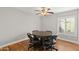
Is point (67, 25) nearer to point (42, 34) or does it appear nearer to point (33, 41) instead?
point (42, 34)

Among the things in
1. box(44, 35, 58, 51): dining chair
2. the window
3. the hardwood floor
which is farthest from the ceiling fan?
the hardwood floor

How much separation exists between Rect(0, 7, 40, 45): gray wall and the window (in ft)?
1.29

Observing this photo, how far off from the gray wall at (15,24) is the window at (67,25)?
1.29ft

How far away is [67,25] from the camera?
1528 mm

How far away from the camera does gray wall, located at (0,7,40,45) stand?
1387 mm

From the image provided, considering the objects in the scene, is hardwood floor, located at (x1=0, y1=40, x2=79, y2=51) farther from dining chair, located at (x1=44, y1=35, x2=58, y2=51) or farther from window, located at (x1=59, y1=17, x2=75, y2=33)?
window, located at (x1=59, y1=17, x2=75, y2=33)

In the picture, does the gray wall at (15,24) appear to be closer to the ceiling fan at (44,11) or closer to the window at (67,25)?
the ceiling fan at (44,11)

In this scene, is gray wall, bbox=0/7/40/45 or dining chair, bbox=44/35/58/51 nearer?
gray wall, bbox=0/7/40/45

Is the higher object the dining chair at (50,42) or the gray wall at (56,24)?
the gray wall at (56,24)

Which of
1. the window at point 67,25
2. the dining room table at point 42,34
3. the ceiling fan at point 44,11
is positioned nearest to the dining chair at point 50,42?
the dining room table at point 42,34

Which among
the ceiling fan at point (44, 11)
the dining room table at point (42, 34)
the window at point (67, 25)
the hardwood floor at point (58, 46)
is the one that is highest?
the ceiling fan at point (44, 11)

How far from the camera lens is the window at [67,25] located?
58.4 inches

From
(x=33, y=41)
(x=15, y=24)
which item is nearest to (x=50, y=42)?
(x=33, y=41)
